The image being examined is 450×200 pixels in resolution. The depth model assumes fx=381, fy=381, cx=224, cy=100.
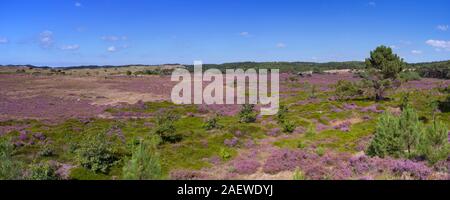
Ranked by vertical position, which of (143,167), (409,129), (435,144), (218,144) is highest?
(409,129)

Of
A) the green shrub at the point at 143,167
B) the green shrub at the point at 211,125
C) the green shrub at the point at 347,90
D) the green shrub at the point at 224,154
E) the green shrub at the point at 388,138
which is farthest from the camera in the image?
Result: the green shrub at the point at 347,90

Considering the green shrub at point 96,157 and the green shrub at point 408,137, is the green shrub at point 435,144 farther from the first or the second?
the green shrub at point 96,157

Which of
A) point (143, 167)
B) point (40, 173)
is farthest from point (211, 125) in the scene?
point (143, 167)

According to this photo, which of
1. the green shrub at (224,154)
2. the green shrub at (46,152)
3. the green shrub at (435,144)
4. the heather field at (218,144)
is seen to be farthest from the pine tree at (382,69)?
the green shrub at (46,152)

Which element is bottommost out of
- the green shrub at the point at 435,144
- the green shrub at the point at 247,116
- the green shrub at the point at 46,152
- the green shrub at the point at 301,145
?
the green shrub at the point at 46,152

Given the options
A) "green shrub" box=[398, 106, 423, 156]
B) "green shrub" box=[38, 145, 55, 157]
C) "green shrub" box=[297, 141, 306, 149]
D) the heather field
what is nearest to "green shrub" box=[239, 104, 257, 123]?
the heather field

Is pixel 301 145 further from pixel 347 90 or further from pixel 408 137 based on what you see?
pixel 347 90
